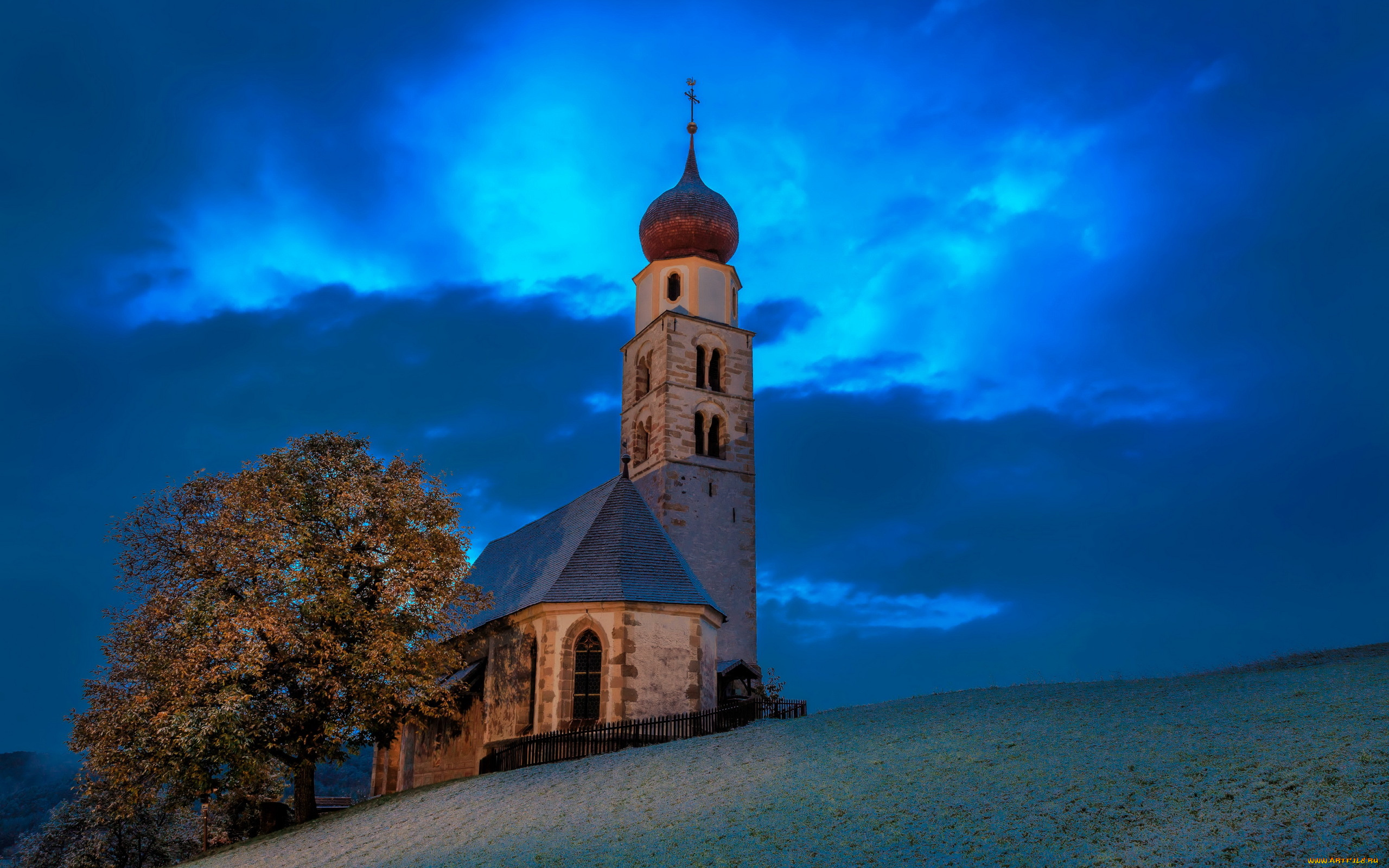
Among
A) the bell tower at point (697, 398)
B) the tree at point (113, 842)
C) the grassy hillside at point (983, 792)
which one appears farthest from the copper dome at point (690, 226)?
the tree at point (113, 842)

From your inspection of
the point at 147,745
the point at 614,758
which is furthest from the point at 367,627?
the point at 614,758

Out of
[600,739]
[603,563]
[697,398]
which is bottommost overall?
[600,739]

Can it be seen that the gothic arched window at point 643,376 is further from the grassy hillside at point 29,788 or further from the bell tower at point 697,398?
the grassy hillside at point 29,788

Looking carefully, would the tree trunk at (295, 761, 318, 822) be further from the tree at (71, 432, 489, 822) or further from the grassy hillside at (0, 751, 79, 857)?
the grassy hillside at (0, 751, 79, 857)

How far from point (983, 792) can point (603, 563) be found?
744 inches

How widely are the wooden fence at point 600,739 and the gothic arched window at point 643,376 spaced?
2164cm

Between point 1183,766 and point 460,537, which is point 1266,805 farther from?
point 460,537

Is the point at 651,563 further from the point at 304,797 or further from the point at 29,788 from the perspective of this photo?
the point at 29,788

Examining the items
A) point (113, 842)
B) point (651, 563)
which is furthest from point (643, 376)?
point (113, 842)

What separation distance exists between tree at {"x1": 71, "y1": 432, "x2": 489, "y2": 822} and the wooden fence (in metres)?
2.53

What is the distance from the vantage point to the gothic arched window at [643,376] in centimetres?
5022

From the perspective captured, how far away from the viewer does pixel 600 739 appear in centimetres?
2953

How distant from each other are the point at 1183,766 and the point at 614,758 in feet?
48.2

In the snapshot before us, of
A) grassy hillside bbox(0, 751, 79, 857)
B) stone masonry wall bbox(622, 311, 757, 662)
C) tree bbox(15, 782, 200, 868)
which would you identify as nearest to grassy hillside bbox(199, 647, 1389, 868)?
tree bbox(15, 782, 200, 868)
